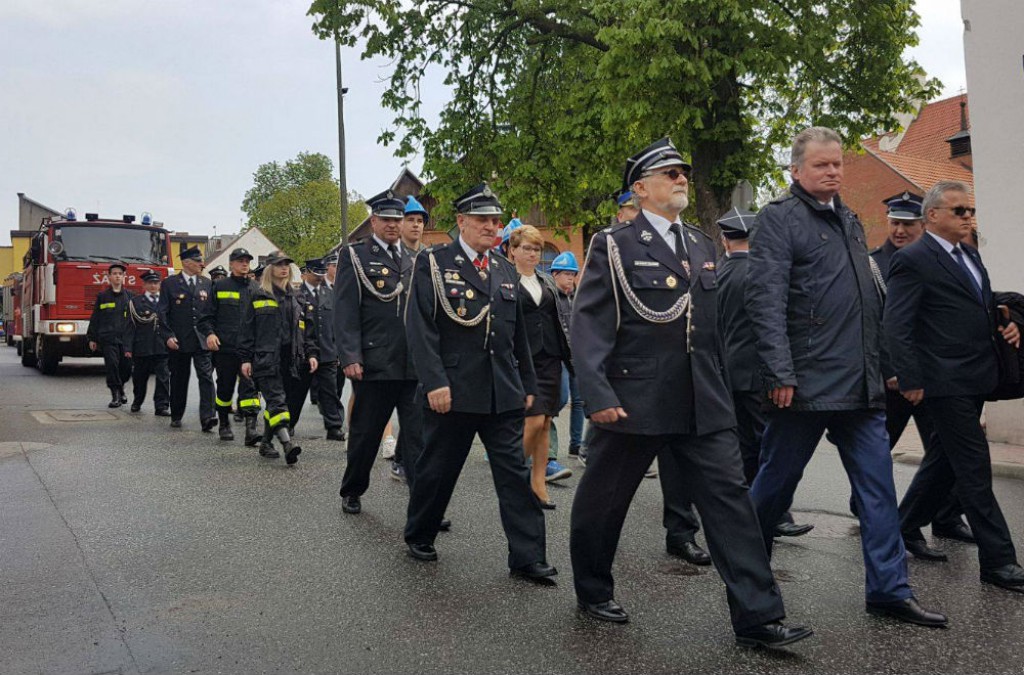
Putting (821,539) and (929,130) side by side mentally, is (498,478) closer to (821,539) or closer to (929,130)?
(821,539)

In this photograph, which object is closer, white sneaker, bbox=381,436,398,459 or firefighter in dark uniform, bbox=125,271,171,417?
white sneaker, bbox=381,436,398,459

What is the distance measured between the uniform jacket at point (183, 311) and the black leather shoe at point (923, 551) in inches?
312

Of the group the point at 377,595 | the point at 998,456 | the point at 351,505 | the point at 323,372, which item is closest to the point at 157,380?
the point at 323,372

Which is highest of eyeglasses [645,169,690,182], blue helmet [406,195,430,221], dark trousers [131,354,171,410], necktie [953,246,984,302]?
blue helmet [406,195,430,221]

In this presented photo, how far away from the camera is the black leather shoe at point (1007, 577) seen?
471 centimetres

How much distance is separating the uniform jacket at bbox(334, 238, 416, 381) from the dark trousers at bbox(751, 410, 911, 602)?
2.71 meters

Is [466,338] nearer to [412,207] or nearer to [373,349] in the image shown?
[373,349]

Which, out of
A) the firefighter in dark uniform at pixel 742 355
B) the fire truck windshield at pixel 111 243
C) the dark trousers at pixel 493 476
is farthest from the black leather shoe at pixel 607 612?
the fire truck windshield at pixel 111 243

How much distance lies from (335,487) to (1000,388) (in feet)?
15.4

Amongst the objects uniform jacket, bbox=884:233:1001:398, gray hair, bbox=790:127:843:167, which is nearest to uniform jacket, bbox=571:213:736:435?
gray hair, bbox=790:127:843:167

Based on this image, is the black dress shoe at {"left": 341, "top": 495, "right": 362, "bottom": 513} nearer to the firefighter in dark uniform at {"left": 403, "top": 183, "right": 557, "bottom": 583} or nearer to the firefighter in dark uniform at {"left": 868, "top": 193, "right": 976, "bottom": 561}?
the firefighter in dark uniform at {"left": 403, "top": 183, "right": 557, "bottom": 583}

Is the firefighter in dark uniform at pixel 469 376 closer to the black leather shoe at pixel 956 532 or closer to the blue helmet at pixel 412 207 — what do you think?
the blue helmet at pixel 412 207

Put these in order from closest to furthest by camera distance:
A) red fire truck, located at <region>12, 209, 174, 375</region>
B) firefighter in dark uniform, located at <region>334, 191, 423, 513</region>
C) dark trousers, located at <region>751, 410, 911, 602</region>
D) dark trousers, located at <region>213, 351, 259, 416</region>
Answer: dark trousers, located at <region>751, 410, 911, 602</region>
firefighter in dark uniform, located at <region>334, 191, 423, 513</region>
dark trousers, located at <region>213, 351, 259, 416</region>
red fire truck, located at <region>12, 209, 174, 375</region>

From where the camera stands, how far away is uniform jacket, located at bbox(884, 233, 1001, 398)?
16.3 ft
